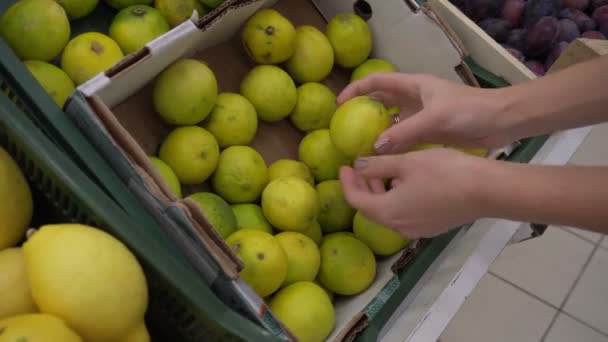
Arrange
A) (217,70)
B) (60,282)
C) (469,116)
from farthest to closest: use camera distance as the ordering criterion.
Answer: (217,70)
(469,116)
(60,282)

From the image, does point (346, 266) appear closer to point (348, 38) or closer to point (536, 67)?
point (348, 38)

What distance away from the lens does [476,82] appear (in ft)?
4.20

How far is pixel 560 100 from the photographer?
34.7 inches

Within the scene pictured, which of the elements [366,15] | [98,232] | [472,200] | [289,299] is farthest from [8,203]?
[366,15]

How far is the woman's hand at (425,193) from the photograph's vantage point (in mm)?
732

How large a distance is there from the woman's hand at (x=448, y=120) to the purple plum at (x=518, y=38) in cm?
76

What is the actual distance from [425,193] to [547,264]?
1438mm

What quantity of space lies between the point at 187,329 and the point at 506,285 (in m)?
1.44

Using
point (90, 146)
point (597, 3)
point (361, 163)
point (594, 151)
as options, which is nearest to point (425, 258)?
point (361, 163)

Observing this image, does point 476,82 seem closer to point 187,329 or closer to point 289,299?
point 289,299

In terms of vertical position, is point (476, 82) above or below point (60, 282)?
above

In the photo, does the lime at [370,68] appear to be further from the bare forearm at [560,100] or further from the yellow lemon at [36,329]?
the yellow lemon at [36,329]

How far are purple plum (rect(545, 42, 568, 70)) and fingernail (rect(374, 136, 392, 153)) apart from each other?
2.87ft

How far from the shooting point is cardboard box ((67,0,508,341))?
2.51 ft
